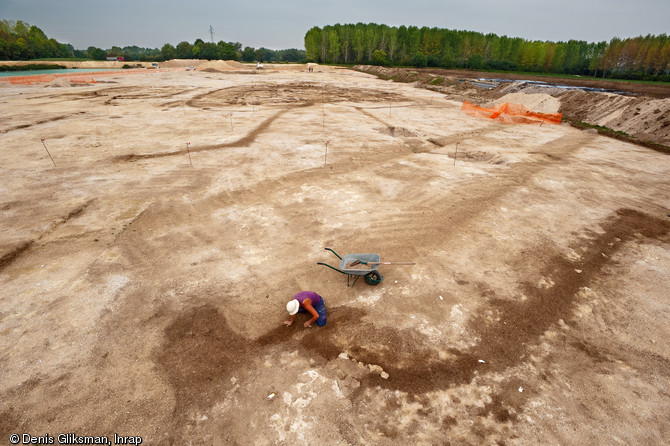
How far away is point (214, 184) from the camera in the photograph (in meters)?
11.8

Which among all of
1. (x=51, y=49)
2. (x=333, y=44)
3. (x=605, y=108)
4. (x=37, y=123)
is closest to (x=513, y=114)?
(x=605, y=108)

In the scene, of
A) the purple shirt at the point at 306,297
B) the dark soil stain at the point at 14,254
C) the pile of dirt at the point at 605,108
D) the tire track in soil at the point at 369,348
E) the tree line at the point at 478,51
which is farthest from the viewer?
the tree line at the point at 478,51

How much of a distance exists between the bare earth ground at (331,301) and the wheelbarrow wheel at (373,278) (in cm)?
20

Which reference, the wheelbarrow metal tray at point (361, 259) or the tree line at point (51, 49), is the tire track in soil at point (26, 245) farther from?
the tree line at point (51, 49)

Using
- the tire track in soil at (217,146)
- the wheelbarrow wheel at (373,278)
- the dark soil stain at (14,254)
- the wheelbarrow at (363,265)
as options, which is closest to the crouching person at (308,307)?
the wheelbarrow at (363,265)

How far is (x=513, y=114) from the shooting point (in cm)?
2761

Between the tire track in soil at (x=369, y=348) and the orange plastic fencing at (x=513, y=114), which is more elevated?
the orange plastic fencing at (x=513, y=114)

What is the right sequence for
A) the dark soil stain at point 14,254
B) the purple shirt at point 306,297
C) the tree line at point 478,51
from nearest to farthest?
1. the purple shirt at point 306,297
2. the dark soil stain at point 14,254
3. the tree line at point 478,51

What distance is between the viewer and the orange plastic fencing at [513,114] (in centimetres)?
2519

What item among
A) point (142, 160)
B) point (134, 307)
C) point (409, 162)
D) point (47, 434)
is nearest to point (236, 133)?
point (142, 160)

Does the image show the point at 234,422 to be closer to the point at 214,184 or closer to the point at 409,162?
the point at 214,184

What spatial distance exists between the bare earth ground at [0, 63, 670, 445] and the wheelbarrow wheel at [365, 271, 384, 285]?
196mm

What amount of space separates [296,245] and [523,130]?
22065 mm

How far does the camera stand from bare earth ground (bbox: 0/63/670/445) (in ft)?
14.5
